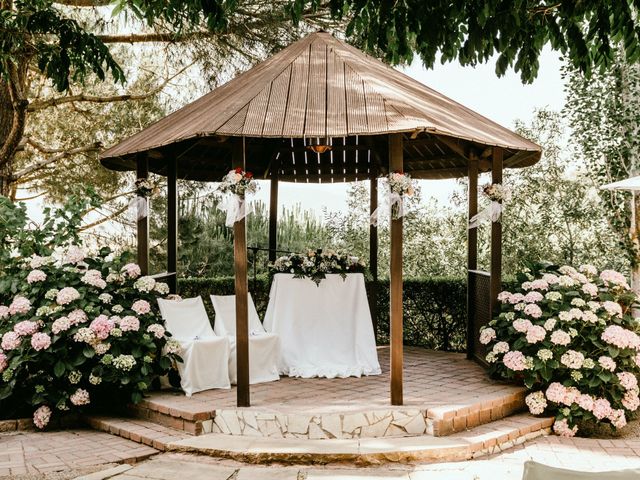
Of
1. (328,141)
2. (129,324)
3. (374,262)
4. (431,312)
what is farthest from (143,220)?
(431,312)

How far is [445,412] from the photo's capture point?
5.40 m

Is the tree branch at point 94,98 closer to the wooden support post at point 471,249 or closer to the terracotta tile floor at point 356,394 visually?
the wooden support post at point 471,249

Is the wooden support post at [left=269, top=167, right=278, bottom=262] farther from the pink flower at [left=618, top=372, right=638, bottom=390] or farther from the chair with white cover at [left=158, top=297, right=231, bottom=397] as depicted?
the pink flower at [left=618, top=372, right=638, bottom=390]

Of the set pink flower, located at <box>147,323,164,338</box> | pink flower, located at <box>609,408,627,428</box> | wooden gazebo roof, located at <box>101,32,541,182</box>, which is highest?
wooden gazebo roof, located at <box>101,32,541,182</box>

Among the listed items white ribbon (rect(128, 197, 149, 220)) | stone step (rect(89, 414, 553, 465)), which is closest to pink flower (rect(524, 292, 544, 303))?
stone step (rect(89, 414, 553, 465))

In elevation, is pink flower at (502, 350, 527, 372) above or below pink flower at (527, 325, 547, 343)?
below

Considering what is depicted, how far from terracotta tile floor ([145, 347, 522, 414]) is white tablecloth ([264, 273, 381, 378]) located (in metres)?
0.27

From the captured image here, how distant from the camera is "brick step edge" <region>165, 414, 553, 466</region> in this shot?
491 centimetres

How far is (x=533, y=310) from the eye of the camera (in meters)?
6.34

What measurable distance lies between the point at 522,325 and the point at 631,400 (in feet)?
3.89

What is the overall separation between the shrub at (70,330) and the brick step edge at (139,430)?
210mm

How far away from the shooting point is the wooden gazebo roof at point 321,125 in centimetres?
584

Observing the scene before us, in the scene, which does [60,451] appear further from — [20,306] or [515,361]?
[515,361]

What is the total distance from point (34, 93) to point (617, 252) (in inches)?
449
